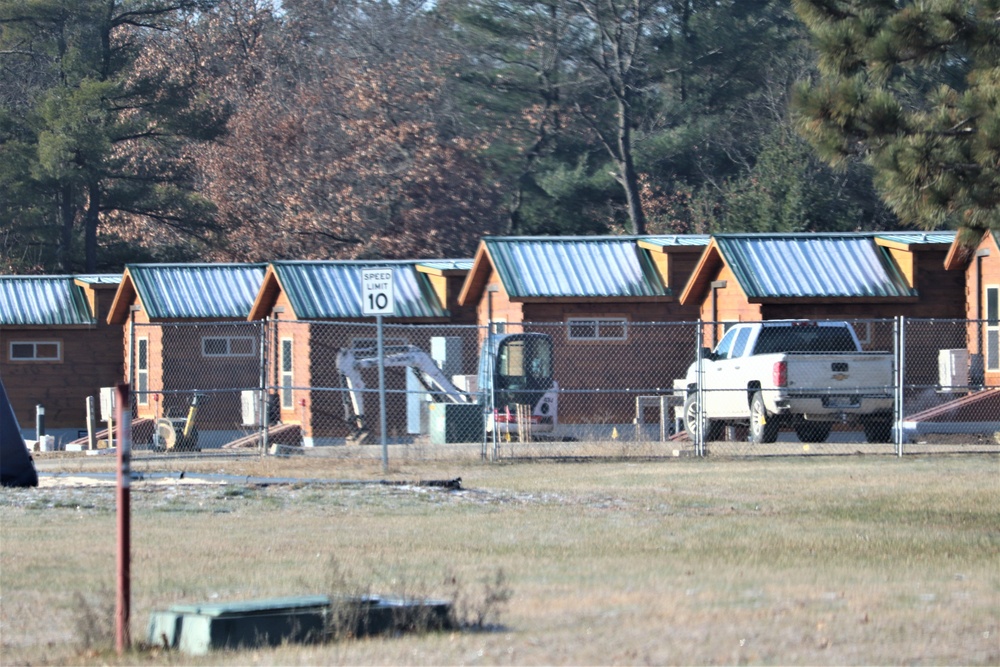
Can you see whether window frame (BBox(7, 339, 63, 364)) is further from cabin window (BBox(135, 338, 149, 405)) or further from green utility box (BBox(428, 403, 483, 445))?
green utility box (BBox(428, 403, 483, 445))

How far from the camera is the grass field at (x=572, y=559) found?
7590mm

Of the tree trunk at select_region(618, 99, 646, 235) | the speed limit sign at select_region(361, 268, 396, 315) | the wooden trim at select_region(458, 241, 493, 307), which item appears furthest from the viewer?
the tree trunk at select_region(618, 99, 646, 235)

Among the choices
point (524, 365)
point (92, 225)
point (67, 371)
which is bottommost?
point (524, 365)

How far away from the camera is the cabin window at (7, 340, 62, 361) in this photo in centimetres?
3984

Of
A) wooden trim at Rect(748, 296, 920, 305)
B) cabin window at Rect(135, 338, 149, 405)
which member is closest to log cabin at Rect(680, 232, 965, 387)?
wooden trim at Rect(748, 296, 920, 305)

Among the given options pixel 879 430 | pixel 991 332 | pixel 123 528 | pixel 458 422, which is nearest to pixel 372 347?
pixel 458 422

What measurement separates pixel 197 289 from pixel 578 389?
39.0ft

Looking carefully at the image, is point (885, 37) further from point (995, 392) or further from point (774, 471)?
point (995, 392)

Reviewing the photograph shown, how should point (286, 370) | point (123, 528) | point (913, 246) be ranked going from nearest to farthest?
1. point (123, 528)
2. point (913, 246)
3. point (286, 370)

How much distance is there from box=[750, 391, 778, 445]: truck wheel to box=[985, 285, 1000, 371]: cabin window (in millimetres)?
6473

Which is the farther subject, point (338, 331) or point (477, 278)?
point (338, 331)

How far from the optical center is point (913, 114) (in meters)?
14.0

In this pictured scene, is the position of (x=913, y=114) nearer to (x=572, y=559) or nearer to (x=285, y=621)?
(x=572, y=559)

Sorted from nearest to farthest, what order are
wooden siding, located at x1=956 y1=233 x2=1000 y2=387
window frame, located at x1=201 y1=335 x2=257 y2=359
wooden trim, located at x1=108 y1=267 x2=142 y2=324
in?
wooden siding, located at x1=956 y1=233 x2=1000 y2=387 < window frame, located at x1=201 y1=335 x2=257 y2=359 < wooden trim, located at x1=108 y1=267 x2=142 y2=324
